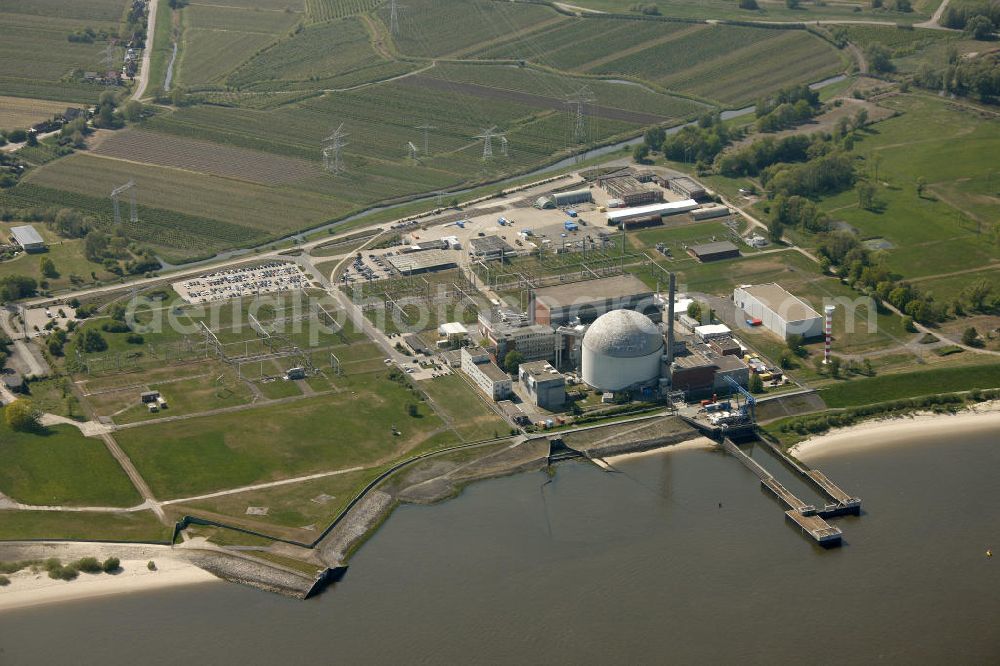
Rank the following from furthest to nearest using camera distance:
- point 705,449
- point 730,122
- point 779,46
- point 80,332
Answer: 1. point 779,46
2. point 730,122
3. point 80,332
4. point 705,449

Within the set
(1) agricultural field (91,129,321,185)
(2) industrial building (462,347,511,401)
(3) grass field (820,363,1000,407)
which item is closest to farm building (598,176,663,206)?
(1) agricultural field (91,129,321,185)

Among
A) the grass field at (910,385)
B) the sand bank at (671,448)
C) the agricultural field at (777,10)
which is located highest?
the agricultural field at (777,10)

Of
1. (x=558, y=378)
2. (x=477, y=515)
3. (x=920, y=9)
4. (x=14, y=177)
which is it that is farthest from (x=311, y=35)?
(x=477, y=515)

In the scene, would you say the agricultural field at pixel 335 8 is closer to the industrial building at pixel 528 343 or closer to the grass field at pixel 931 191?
the grass field at pixel 931 191

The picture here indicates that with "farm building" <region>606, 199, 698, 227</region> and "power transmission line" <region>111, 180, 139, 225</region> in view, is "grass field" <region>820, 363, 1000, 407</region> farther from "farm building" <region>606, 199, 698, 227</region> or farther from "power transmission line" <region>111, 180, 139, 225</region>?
"power transmission line" <region>111, 180, 139, 225</region>

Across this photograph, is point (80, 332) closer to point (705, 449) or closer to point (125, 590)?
point (125, 590)

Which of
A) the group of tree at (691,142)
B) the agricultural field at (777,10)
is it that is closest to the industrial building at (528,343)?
the group of tree at (691,142)
